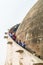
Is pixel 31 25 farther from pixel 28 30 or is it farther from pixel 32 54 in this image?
pixel 32 54

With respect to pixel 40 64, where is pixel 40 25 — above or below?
above

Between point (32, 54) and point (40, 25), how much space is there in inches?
12.4

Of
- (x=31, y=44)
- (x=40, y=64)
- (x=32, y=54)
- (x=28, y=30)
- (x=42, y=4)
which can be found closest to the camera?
(x=40, y=64)

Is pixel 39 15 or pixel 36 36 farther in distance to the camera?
pixel 39 15

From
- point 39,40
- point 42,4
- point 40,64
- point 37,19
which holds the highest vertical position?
point 42,4

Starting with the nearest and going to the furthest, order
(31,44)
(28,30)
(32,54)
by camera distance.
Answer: (32,54)
(31,44)
(28,30)

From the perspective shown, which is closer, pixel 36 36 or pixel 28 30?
pixel 36 36

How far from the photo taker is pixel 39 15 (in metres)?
1.98

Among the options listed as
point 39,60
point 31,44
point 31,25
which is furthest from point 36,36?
point 39,60

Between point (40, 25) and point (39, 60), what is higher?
point (40, 25)

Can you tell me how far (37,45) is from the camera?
1682 mm

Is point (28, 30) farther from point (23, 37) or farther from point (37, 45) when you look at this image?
point (37, 45)

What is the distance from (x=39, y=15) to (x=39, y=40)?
35 cm

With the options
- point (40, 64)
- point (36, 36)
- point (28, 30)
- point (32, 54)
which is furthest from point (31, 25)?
point (40, 64)
